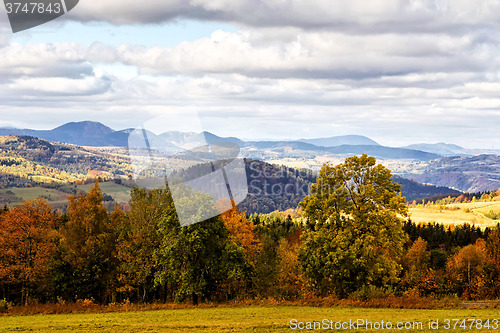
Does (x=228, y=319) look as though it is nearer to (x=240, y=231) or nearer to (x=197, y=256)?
(x=197, y=256)

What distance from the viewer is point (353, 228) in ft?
162

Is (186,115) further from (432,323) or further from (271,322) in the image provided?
(432,323)

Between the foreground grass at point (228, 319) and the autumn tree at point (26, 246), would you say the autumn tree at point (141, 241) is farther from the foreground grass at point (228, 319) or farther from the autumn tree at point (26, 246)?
the foreground grass at point (228, 319)

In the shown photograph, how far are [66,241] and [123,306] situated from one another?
2045cm


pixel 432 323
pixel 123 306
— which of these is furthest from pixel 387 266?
pixel 123 306

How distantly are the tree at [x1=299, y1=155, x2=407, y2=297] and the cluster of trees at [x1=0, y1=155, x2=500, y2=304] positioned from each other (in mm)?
110

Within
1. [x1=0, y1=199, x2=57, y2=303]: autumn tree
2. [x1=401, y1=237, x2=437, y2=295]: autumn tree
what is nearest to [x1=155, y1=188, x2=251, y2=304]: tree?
[x1=0, y1=199, x2=57, y2=303]: autumn tree

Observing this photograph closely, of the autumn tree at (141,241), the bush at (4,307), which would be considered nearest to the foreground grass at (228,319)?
the bush at (4,307)

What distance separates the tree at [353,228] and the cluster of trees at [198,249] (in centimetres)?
11

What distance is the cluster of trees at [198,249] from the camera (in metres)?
48.8

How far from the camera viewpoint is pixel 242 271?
54938mm

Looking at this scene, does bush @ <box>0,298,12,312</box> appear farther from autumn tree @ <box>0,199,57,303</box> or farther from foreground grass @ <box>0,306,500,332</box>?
autumn tree @ <box>0,199,57,303</box>

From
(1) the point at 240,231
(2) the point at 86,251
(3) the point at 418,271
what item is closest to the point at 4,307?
(2) the point at 86,251

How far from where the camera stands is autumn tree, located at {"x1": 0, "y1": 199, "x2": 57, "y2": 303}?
192ft
